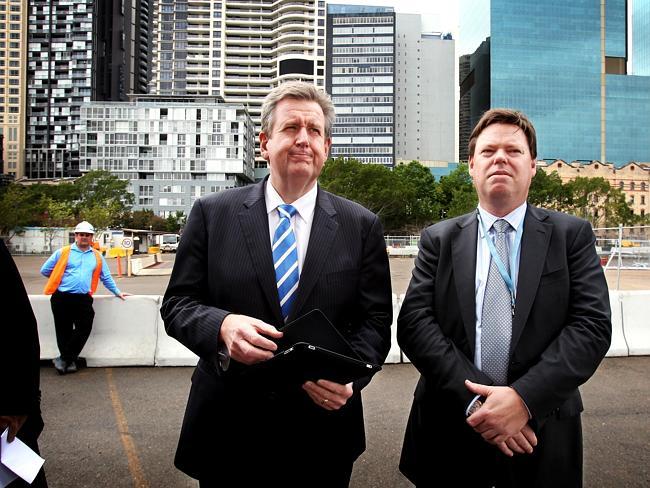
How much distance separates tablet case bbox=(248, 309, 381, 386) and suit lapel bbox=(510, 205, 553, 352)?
638mm

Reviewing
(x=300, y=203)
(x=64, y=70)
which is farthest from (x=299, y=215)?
(x=64, y=70)

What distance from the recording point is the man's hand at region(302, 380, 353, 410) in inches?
66.4

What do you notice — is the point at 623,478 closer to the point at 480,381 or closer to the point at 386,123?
the point at 480,381

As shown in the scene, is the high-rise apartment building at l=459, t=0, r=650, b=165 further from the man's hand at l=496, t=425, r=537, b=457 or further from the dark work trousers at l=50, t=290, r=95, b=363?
the man's hand at l=496, t=425, r=537, b=457

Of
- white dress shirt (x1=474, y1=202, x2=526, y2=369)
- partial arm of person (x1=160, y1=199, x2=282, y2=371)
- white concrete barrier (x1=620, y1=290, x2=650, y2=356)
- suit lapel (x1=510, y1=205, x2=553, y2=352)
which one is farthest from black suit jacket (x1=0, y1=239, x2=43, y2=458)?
white concrete barrier (x1=620, y1=290, x2=650, y2=356)

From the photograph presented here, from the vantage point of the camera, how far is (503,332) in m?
1.91

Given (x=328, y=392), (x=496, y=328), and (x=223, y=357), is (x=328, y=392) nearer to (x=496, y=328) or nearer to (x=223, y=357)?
(x=223, y=357)

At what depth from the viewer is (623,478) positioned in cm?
323

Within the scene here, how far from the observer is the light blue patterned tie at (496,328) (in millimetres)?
1900

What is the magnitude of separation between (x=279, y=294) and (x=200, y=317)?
0.32 metres

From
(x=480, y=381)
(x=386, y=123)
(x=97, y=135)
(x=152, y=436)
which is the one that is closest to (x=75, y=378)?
(x=152, y=436)

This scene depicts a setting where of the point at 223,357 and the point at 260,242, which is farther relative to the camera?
the point at 260,242

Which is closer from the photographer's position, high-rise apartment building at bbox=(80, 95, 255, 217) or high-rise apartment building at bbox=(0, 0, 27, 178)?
high-rise apartment building at bbox=(80, 95, 255, 217)

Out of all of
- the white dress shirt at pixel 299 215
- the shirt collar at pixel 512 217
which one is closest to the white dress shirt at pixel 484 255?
the shirt collar at pixel 512 217
